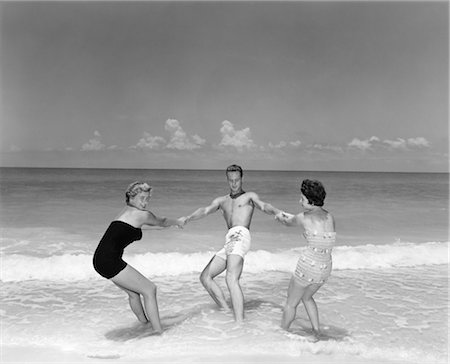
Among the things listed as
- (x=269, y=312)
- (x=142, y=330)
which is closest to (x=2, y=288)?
(x=142, y=330)

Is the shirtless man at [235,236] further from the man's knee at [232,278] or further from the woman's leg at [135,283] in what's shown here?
the woman's leg at [135,283]

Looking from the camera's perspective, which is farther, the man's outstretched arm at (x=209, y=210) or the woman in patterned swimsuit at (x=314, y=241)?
the man's outstretched arm at (x=209, y=210)

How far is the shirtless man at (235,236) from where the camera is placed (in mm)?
4816

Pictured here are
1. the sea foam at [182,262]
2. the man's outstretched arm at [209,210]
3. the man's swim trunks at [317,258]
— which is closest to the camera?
the man's swim trunks at [317,258]

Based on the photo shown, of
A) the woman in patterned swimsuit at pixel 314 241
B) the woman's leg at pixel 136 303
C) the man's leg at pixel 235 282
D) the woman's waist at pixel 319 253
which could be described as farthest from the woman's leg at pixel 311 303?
the woman's leg at pixel 136 303

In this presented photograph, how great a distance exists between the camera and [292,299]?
13.9 feet

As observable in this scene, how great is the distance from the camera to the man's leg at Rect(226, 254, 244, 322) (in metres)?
4.76

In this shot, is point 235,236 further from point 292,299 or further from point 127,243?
point 127,243

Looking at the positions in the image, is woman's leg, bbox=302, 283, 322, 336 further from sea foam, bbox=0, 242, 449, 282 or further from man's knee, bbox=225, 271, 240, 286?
sea foam, bbox=0, 242, 449, 282

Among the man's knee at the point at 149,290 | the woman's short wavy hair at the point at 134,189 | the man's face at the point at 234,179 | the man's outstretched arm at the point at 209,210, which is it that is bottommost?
the man's knee at the point at 149,290

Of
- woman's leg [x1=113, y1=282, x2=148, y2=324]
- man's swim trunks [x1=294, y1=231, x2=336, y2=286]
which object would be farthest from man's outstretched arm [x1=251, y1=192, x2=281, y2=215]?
woman's leg [x1=113, y1=282, x2=148, y2=324]

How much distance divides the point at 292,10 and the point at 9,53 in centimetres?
825

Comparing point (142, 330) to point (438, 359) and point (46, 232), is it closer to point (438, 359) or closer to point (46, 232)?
point (438, 359)

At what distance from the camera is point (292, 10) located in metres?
10.6
